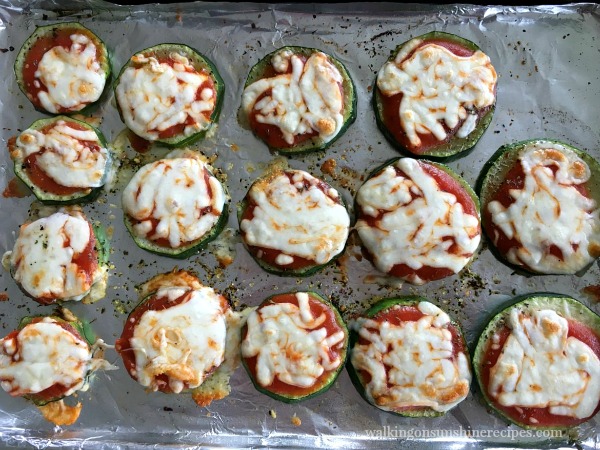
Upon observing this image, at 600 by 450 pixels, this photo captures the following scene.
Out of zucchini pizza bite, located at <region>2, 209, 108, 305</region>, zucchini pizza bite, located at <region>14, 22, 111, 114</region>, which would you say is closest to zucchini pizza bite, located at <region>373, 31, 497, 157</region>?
zucchini pizza bite, located at <region>14, 22, 111, 114</region>

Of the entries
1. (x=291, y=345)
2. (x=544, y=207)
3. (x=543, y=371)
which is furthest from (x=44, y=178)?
(x=543, y=371)

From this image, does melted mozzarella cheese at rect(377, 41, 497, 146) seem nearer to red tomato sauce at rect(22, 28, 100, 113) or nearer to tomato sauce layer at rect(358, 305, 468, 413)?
tomato sauce layer at rect(358, 305, 468, 413)

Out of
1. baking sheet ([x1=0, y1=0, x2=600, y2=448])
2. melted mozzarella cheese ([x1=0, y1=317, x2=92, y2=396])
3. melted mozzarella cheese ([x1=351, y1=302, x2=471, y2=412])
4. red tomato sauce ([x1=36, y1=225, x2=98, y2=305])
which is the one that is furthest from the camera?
baking sheet ([x1=0, y1=0, x2=600, y2=448])

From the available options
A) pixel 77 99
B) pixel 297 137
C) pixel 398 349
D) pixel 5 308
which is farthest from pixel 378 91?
pixel 5 308

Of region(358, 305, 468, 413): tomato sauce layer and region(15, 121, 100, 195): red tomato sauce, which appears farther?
region(15, 121, 100, 195): red tomato sauce

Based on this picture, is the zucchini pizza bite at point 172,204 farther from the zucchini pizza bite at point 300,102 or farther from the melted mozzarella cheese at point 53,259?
the zucchini pizza bite at point 300,102

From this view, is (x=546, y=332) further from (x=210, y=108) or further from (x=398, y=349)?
(x=210, y=108)

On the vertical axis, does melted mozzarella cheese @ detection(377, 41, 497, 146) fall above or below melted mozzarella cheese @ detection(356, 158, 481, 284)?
above

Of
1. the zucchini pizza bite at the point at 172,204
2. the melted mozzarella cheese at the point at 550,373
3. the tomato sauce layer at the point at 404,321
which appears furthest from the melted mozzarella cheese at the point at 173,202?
the melted mozzarella cheese at the point at 550,373
